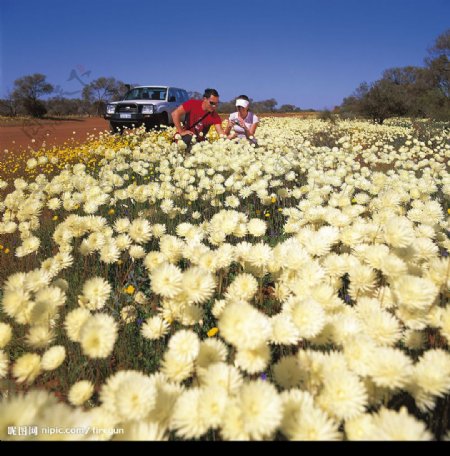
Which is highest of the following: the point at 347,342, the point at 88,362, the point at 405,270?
the point at 405,270

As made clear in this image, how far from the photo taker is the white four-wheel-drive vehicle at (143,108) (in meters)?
15.2

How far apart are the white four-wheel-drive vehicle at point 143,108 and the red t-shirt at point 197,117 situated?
6.46 metres

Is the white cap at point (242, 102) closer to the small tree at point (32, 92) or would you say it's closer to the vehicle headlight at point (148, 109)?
the vehicle headlight at point (148, 109)

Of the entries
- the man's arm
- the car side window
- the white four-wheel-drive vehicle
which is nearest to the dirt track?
the white four-wheel-drive vehicle

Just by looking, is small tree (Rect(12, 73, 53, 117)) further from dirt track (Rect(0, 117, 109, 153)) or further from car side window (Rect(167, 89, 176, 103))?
car side window (Rect(167, 89, 176, 103))

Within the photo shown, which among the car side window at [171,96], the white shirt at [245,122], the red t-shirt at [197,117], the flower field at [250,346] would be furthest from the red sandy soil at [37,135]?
the flower field at [250,346]

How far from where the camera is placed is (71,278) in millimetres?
3174

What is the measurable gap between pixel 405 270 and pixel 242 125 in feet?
26.5

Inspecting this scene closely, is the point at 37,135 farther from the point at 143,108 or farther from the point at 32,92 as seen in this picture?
the point at 32,92

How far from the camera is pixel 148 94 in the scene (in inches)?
650

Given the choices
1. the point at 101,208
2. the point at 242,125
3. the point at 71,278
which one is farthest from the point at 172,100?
the point at 71,278

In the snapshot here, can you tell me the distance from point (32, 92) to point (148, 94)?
2400cm

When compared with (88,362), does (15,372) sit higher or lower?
higher
